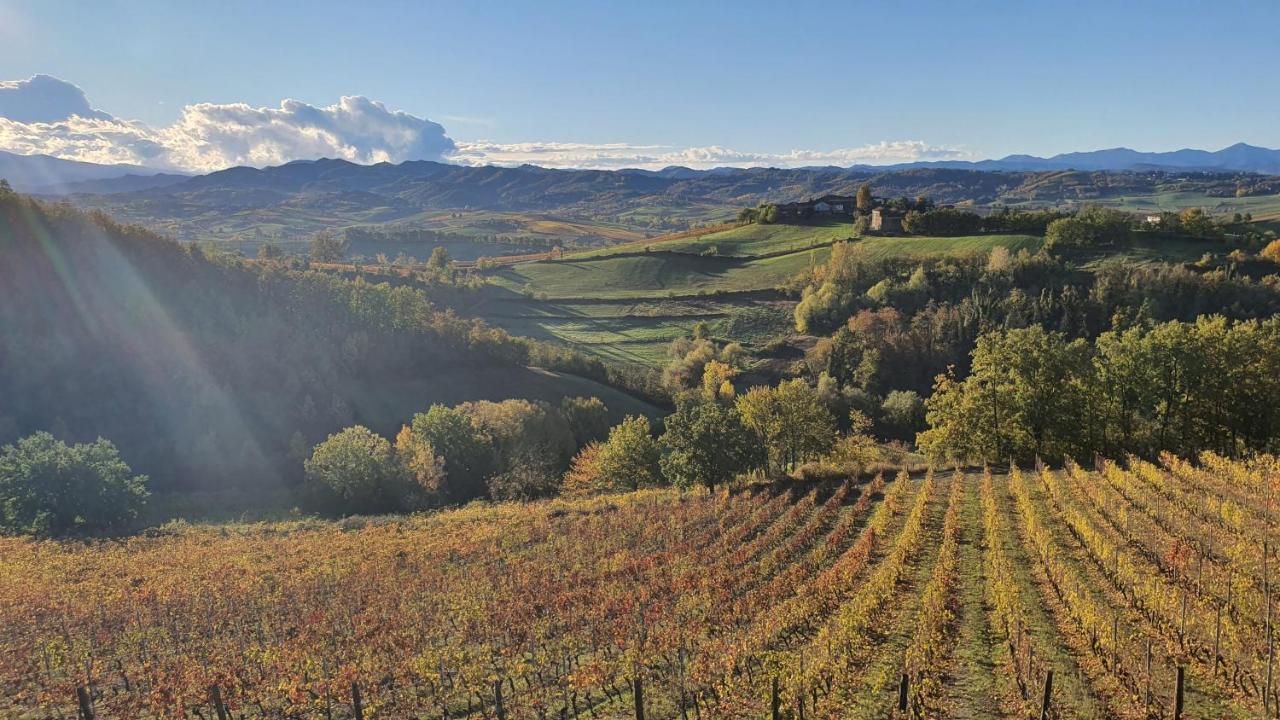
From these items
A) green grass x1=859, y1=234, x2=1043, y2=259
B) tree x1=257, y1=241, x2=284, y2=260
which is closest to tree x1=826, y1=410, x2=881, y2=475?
green grass x1=859, y1=234, x2=1043, y2=259

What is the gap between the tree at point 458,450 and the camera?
6975 cm

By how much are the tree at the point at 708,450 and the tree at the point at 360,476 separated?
2873 centimetres

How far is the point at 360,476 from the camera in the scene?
64.9 metres

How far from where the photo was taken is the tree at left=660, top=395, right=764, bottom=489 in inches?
2046

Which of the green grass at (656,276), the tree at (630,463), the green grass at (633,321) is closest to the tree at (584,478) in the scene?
the tree at (630,463)

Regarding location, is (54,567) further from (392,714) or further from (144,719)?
(392,714)

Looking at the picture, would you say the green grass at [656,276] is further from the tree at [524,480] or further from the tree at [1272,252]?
the tree at [524,480]

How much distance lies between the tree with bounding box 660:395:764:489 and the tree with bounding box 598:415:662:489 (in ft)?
45.2

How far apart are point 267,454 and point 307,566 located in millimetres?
52188

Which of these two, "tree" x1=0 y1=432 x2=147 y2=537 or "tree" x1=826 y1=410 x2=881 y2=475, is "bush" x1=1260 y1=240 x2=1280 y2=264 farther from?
"tree" x1=0 y1=432 x2=147 y2=537

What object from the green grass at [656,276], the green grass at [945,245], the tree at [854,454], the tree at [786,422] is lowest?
the tree at [854,454]

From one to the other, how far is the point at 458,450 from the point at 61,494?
31.7m

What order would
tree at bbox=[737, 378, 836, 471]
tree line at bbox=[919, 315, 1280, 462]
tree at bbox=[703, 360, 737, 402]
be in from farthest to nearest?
tree at bbox=[703, 360, 737, 402] → tree at bbox=[737, 378, 836, 471] → tree line at bbox=[919, 315, 1280, 462]

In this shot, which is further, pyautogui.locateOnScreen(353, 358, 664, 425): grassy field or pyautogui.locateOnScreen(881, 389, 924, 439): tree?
pyautogui.locateOnScreen(353, 358, 664, 425): grassy field
